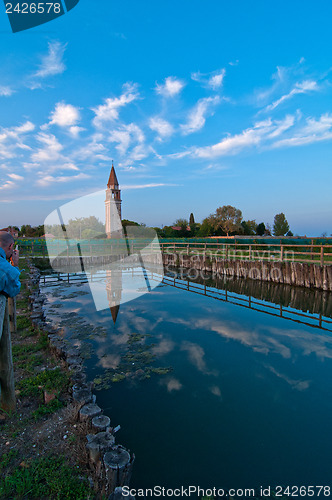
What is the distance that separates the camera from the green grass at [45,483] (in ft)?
6.44

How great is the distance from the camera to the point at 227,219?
62656 millimetres

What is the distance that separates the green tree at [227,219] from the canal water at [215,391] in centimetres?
5613

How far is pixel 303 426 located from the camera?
287 centimetres

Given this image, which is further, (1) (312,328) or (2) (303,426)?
(1) (312,328)

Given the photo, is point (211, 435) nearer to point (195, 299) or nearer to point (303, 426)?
point (303, 426)

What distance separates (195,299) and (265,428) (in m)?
5.95

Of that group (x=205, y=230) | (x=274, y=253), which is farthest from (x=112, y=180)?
(x=274, y=253)

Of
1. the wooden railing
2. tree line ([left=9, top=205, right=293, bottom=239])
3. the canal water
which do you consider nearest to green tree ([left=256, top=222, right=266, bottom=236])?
tree line ([left=9, top=205, right=293, bottom=239])

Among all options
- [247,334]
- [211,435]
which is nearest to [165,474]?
[211,435]

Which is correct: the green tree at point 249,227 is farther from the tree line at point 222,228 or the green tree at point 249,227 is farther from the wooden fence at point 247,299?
the wooden fence at point 247,299

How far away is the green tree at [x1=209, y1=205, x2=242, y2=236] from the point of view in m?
61.5

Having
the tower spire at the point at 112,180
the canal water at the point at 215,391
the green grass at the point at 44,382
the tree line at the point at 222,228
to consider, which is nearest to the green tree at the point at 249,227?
the tree line at the point at 222,228

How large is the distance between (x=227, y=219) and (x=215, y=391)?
61.8 meters

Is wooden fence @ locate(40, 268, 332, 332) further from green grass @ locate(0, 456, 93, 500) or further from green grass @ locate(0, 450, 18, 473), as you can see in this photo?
green grass @ locate(0, 450, 18, 473)
